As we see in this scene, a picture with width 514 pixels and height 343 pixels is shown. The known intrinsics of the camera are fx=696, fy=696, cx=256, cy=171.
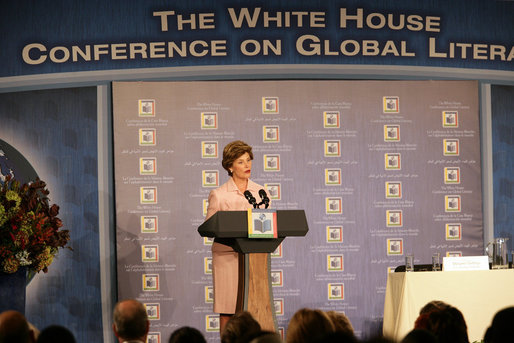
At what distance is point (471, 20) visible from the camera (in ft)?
25.5

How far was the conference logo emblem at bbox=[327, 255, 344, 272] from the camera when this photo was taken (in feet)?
24.0

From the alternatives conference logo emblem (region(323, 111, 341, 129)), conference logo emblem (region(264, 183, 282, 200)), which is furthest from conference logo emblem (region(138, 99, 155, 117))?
conference logo emblem (region(323, 111, 341, 129))

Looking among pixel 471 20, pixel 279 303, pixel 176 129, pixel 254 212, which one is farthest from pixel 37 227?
pixel 471 20

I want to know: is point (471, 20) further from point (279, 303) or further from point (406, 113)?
point (279, 303)

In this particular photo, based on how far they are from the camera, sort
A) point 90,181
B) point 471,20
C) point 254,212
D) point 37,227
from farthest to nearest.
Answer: point 471,20
point 90,181
point 37,227
point 254,212

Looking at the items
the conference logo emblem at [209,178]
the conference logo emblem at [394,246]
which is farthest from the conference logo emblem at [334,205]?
the conference logo emblem at [209,178]

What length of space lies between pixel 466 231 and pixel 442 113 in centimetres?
130

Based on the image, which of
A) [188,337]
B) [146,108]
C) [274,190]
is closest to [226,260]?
[274,190]

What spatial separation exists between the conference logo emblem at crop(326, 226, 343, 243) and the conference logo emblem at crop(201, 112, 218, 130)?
1622 mm

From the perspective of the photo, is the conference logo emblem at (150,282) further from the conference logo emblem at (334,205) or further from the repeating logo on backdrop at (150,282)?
the conference logo emblem at (334,205)

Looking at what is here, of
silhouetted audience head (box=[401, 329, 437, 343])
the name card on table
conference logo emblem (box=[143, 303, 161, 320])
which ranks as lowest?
conference logo emblem (box=[143, 303, 161, 320])

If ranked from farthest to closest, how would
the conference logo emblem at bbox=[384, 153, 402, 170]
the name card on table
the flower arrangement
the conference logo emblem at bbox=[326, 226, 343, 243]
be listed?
the conference logo emblem at bbox=[384, 153, 402, 170], the conference logo emblem at bbox=[326, 226, 343, 243], the name card on table, the flower arrangement

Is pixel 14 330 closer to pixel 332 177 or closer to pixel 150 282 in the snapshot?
pixel 150 282

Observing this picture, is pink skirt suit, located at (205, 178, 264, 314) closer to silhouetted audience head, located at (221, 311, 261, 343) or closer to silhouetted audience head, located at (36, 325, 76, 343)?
silhouetted audience head, located at (221, 311, 261, 343)
